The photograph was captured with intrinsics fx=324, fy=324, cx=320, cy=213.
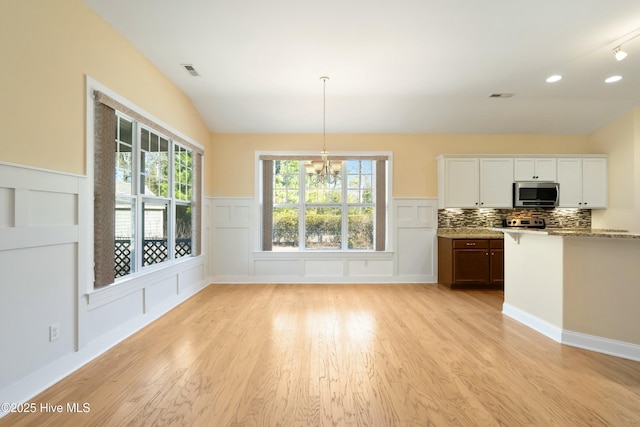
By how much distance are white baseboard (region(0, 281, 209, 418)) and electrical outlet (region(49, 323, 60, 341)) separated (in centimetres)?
18

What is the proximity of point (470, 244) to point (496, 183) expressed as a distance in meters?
1.24

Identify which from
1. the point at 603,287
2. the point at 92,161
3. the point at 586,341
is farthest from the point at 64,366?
the point at 603,287

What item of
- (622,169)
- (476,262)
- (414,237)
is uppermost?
(622,169)

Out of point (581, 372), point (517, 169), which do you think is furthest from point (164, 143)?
point (517, 169)

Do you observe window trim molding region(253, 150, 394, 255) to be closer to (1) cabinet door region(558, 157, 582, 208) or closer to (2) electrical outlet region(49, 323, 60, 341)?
(1) cabinet door region(558, 157, 582, 208)

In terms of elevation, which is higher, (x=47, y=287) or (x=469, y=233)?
(x=469, y=233)

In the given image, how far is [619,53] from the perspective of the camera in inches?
135

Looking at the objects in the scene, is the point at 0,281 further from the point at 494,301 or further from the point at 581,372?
the point at 494,301

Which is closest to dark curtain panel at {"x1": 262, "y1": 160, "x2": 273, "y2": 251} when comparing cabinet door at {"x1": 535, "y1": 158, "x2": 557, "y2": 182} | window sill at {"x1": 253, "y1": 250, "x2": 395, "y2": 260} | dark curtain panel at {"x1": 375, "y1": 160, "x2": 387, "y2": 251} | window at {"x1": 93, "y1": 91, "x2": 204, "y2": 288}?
window sill at {"x1": 253, "y1": 250, "x2": 395, "y2": 260}

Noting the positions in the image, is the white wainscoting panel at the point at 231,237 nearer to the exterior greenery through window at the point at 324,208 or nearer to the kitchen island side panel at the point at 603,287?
the exterior greenery through window at the point at 324,208

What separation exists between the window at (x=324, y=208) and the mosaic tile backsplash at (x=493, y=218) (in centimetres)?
138

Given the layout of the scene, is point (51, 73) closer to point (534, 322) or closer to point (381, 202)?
point (381, 202)

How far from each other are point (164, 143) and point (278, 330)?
285 cm

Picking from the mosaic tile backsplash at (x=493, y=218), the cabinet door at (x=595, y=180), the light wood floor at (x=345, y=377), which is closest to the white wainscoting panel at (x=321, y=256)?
the mosaic tile backsplash at (x=493, y=218)
